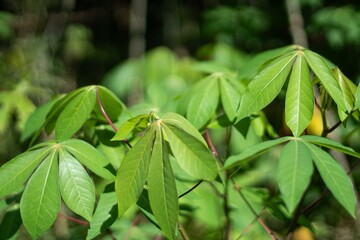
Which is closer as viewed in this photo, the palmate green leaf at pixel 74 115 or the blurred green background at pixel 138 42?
the palmate green leaf at pixel 74 115

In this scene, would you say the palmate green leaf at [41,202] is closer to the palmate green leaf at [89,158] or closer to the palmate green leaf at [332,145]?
the palmate green leaf at [89,158]

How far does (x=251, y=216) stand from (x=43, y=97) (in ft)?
6.38

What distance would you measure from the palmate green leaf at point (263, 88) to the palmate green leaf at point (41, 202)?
392mm

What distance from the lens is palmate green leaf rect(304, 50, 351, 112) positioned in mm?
906

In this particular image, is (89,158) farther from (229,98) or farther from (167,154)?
(229,98)

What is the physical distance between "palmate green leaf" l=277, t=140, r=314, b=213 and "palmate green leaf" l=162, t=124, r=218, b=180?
0.12m

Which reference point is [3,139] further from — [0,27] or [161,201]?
[161,201]

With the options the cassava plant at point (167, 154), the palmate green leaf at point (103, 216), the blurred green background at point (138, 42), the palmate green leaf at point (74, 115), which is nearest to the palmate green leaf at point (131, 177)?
the cassava plant at point (167, 154)

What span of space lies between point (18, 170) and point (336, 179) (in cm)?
61

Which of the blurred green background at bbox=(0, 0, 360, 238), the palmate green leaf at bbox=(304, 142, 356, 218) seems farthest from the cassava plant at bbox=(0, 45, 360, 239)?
the blurred green background at bbox=(0, 0, 360, 238)

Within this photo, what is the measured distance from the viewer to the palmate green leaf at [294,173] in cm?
73

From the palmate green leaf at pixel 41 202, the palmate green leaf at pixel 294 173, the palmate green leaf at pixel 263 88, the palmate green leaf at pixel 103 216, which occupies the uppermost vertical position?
the palmate green leaf at pixel 263 88

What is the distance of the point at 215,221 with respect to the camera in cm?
141

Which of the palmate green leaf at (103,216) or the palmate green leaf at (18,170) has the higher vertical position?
the palmate green leaf at (18,170)
